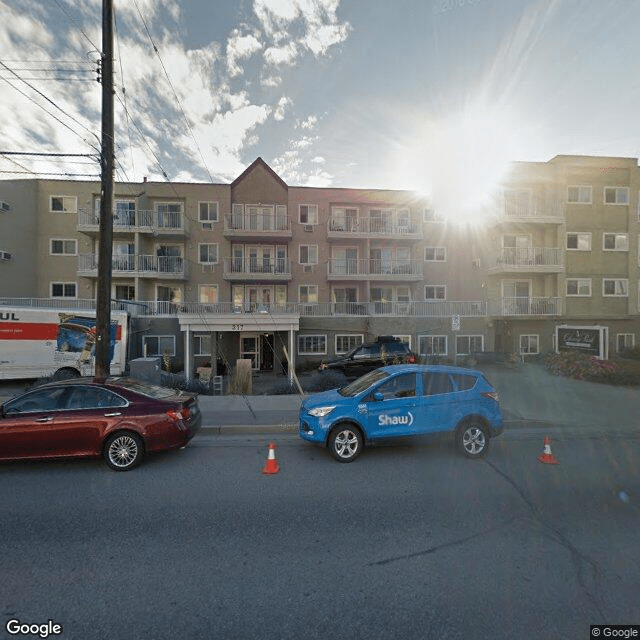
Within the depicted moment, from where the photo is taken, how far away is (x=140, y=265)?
21.6m

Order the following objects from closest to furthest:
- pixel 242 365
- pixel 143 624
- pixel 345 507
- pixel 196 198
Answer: pixel 143 624, pixel 345 507, pixel 242 365, pixel 196 198

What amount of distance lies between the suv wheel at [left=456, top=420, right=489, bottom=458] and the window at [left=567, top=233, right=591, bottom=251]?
70.8ft

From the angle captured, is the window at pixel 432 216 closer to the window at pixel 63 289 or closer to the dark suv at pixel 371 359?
the dark suv at pixel 371 359

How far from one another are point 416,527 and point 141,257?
74.9ft

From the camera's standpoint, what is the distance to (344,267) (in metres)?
23.3

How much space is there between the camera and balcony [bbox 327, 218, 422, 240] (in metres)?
23.0

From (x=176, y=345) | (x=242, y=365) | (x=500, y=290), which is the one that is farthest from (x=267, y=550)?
(x=500, y=290)

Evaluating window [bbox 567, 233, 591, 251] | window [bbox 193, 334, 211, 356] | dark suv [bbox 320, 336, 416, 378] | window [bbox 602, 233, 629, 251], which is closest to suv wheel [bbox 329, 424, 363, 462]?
dark suv [bbox 320, 336, 416, 378]

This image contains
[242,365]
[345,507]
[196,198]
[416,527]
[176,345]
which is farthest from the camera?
[196,198]

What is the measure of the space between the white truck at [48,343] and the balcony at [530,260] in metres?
22.4

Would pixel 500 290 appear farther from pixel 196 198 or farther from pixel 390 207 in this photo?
pixel 196 198

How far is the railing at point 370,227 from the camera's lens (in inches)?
910

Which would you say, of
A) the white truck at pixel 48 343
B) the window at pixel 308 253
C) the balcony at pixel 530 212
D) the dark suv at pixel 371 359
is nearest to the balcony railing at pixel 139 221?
the window at pixel 308 253

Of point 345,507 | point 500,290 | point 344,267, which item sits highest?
point 344,267
